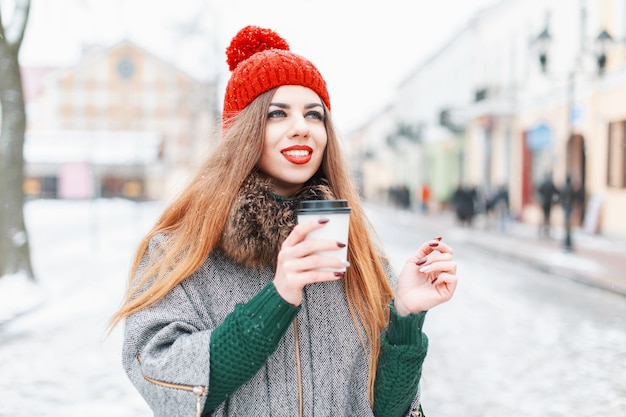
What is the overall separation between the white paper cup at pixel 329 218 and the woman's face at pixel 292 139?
312mm

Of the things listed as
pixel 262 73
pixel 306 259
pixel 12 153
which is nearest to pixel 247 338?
pixel 306 259

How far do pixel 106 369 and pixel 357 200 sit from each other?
14.6 ft

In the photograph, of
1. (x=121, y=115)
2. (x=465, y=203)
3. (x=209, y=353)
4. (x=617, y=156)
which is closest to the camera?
(x=209, y=353)

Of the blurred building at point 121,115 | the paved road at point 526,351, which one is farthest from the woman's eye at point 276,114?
the blurred building at point 121,115

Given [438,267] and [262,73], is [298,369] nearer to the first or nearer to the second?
[438,267]

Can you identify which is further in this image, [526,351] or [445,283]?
[526,351]

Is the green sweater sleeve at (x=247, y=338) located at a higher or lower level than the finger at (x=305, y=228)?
lower

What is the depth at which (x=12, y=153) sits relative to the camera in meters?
Answer: 9.50

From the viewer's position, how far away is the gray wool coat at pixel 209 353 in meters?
1.39

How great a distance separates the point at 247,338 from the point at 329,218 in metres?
0.30

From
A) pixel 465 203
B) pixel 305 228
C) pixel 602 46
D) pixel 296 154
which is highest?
pixel 602 46

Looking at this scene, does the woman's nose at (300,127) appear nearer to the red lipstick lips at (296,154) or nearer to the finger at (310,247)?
the red lipstick lips at (296,154)

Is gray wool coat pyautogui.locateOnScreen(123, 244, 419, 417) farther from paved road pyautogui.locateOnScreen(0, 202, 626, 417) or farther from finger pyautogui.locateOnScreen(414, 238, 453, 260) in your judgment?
paved road pyautogui.locateOnScreen(0, 202, 626, 417)

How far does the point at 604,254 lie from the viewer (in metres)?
13.9
